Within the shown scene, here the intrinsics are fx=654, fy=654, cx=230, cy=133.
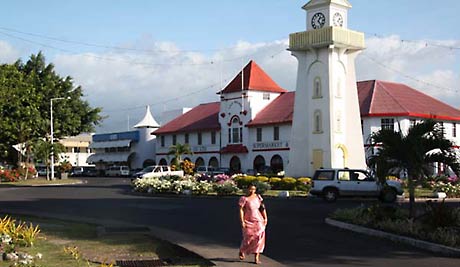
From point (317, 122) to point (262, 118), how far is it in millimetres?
20193

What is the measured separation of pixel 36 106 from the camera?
60875 mm

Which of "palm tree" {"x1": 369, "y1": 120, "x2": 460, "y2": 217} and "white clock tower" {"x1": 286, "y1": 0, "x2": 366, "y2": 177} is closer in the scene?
"palm tree" {"x1": 369, "y1": 120, "x2": 460, "y2": 217}

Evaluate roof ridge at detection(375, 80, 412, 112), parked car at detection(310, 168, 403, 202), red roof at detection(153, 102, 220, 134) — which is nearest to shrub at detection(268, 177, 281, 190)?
parked car at detection(310, 168, 403, 202)

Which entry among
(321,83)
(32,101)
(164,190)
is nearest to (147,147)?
(32,101)

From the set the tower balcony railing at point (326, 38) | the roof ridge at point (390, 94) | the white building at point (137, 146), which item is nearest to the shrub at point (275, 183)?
the tower balcony railing at point (326, 38)

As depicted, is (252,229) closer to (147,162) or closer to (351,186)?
Result: (351,186)

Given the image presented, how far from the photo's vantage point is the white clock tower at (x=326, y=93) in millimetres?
44906

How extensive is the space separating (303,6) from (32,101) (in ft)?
92.3

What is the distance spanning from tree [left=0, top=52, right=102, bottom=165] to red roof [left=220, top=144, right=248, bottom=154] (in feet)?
46.2

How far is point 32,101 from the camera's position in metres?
60.1

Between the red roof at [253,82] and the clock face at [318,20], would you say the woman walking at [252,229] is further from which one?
the red roof at [253,82]

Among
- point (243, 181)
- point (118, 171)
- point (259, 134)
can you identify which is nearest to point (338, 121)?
Result: point (243, 181)

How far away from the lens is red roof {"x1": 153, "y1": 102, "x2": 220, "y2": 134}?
74106mm

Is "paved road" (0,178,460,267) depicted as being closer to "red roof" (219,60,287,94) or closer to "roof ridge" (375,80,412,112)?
"roof ridge" (375,80,412,112)
